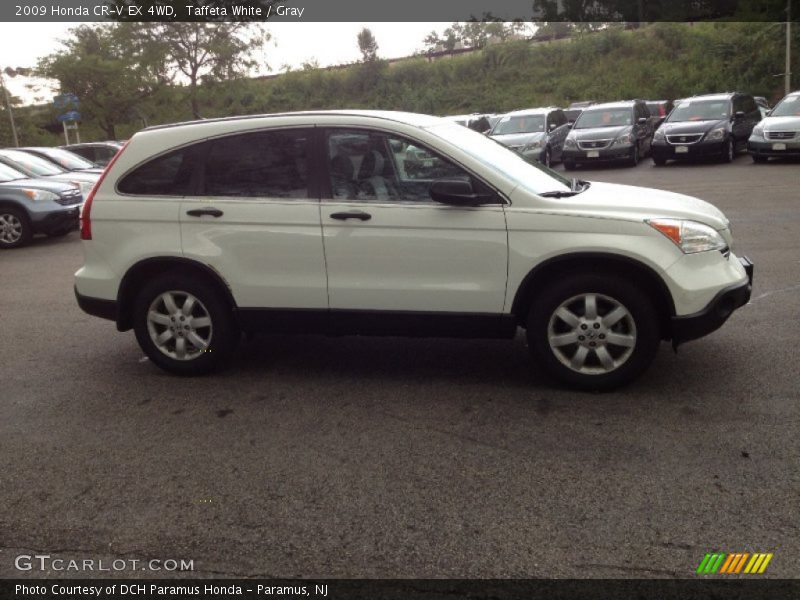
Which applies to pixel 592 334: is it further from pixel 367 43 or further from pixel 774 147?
pixel 367 43

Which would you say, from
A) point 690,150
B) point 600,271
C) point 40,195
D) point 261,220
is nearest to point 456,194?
point 600,271

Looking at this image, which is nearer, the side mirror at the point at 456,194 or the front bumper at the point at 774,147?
the side mirror at the point at 456,194

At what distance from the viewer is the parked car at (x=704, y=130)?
19.0m

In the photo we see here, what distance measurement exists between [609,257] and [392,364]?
180cm

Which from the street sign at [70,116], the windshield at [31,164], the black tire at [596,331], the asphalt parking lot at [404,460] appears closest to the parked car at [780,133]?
the asphalt parking lot at [404,460]

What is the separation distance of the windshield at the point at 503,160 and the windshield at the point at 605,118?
16279 millimetres

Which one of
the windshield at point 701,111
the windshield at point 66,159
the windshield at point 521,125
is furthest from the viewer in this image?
the windshield at point 521,125

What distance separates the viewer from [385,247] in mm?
4984

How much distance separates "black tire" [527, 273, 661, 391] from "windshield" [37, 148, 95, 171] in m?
14.4

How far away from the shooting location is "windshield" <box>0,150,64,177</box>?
49.0ft

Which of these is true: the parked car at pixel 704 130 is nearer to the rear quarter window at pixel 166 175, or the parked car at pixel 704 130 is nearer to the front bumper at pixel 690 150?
the front bumper at pixel 690 150

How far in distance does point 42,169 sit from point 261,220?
475 inches
